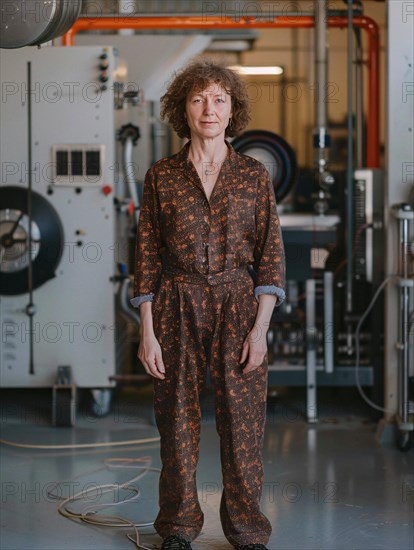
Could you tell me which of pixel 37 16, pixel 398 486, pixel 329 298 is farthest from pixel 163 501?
pixel 329 298

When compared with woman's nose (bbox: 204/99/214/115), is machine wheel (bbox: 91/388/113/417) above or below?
below

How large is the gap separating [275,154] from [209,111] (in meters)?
2.40

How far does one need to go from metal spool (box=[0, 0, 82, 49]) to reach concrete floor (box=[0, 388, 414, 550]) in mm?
1789

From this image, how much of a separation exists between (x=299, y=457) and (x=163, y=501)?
4.70ft

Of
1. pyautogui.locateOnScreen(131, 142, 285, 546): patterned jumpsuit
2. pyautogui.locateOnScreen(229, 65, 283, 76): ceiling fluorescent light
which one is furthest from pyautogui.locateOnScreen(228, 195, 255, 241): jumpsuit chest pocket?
pyautogui.locateOnScreen(229, 65, 283, 76): ceiling fluorescent light

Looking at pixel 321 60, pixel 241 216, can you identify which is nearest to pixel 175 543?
pixel 241 216

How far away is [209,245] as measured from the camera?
2.91 metres

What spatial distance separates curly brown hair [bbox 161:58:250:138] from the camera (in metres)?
2.88

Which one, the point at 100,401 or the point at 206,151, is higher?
the point at 206,151

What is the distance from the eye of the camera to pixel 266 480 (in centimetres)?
400

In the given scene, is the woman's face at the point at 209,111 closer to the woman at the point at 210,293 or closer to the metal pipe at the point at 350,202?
the woman at the point at 210,293

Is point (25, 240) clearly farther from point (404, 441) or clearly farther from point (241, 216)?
point (241, 216)

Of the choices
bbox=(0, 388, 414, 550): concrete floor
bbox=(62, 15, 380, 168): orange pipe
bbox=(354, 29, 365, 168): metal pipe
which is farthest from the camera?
bbox=(354, 29, 365, 168): metal pipe

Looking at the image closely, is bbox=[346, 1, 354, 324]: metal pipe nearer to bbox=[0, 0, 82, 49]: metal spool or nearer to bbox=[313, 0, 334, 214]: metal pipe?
bbox=[313, 0, 334, 214]: metal pipe
